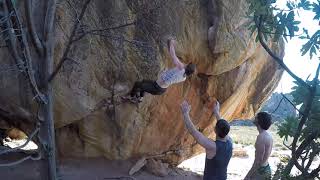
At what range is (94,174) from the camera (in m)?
9.28

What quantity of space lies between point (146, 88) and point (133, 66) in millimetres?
468

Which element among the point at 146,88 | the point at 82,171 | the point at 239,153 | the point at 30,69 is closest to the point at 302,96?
the point at 30,69

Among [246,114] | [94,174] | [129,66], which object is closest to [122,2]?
[129,66]

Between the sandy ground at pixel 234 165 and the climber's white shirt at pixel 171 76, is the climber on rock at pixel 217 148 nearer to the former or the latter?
the climber's white shirt at pixel 171 76

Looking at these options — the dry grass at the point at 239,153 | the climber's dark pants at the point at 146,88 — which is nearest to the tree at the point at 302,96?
the climber's dark pants at the point at 146,88

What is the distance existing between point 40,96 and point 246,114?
7838 mm

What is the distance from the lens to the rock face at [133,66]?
333 inches

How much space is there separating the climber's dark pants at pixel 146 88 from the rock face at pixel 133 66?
129 millimetres

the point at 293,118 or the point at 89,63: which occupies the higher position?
the point at 293,118

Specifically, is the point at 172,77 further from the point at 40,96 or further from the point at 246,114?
the point at 246,114

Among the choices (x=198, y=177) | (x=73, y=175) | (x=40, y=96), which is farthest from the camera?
(x=198, y=177)

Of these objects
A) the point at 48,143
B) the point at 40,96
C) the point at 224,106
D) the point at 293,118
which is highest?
the point at 293,118

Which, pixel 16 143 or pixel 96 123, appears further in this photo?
pixel 16 143

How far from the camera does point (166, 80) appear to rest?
8.08 meters
